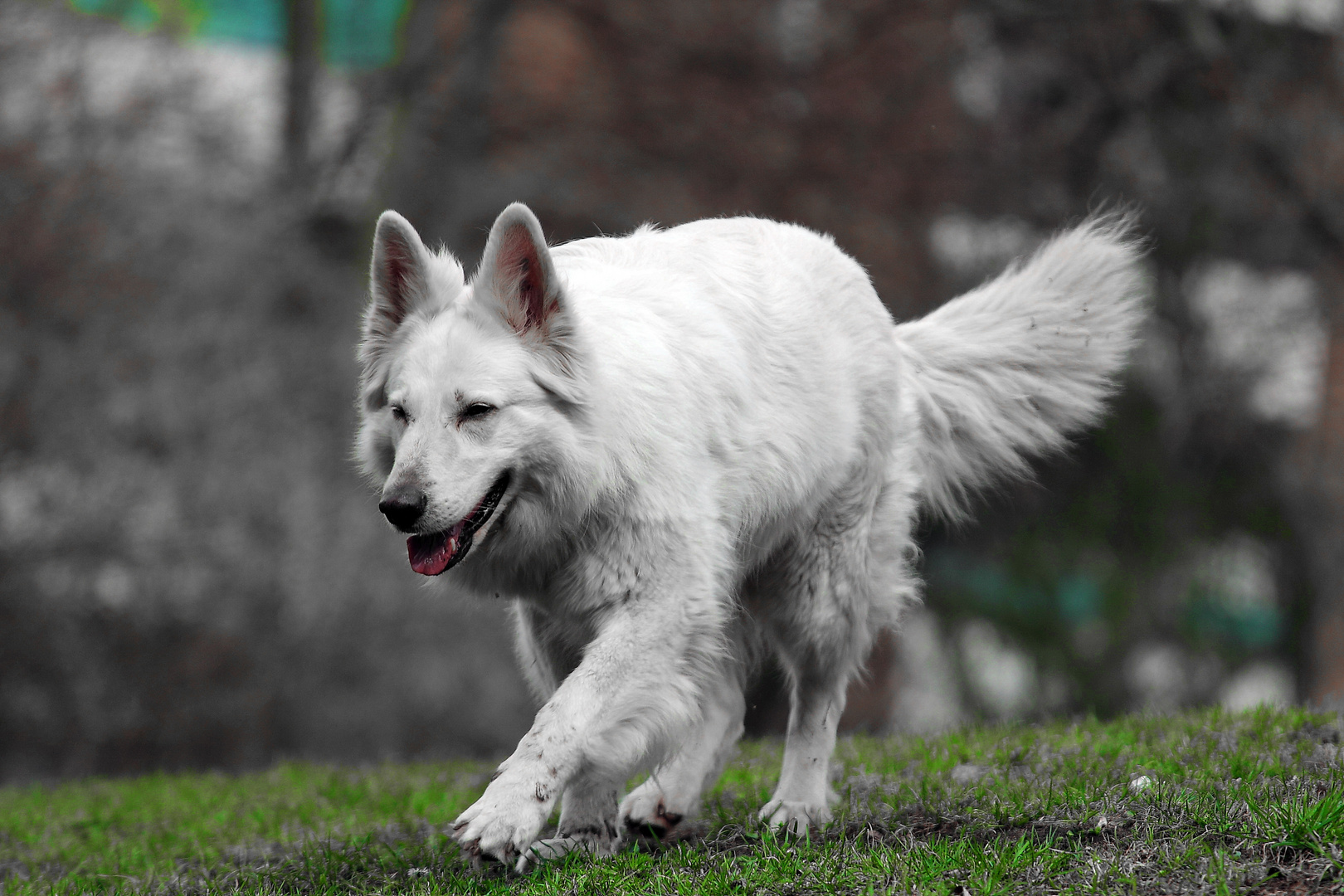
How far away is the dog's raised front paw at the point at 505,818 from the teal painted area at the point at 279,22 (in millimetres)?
12266

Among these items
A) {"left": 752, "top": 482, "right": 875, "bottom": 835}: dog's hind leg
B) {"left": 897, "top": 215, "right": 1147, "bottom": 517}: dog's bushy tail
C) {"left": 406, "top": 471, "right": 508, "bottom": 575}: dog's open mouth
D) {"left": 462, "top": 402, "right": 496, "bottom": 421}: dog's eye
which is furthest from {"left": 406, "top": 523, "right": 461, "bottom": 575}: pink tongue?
{"left": 897, "top": 215, "right": 1147, "bottom": 517}: dog's bushy tail

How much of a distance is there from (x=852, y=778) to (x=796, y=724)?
0.71 m

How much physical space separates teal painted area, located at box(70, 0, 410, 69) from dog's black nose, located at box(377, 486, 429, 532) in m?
11.7

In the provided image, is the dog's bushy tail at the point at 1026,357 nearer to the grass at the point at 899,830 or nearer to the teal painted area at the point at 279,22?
the grass at the point at 899,830

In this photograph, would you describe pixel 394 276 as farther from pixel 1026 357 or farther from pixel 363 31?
pixel 363 31

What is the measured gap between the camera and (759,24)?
15938 millimetres

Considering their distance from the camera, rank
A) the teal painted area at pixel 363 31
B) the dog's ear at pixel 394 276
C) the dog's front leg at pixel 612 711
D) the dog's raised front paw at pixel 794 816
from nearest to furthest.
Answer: the dog's front leg at pixel 612 711 < the dog's ear at pixel 394 276 < the dog's raised front paw at pixel 794 816 < the teal painted area at pixel 363 31

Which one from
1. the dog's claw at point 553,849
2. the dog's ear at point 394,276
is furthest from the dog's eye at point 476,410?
the dog's claw at point 553,849

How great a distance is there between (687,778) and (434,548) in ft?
5.01

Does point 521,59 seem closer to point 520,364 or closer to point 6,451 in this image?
point 6,451

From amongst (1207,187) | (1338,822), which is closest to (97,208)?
(1207,187)

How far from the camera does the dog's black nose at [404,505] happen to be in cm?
379

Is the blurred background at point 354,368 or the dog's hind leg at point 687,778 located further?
the blurred background at point 354,368

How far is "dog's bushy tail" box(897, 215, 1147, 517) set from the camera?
18.7 feet
